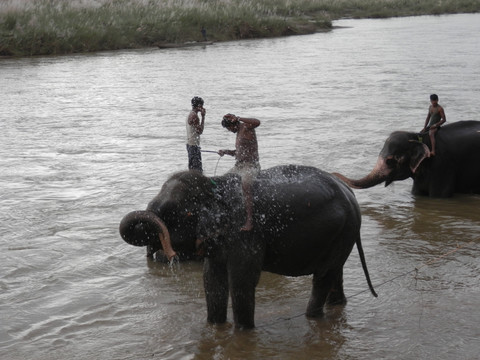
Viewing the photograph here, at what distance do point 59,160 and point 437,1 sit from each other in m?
56.6

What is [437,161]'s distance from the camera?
10.2 meters

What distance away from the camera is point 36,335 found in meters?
6.32

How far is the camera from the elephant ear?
9.90 meters

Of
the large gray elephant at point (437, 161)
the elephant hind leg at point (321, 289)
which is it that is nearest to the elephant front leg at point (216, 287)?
the elephant hind leg at point (321, 289)

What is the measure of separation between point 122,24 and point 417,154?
84.8ft

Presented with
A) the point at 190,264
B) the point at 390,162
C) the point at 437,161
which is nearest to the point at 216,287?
the point at 190,264

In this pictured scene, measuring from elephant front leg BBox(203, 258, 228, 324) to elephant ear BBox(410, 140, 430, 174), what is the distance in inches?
183

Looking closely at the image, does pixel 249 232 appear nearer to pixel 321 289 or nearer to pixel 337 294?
pixel 321 289

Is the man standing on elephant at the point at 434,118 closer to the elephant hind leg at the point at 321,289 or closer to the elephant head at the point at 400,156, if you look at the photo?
the elephant head at the point at 400,156

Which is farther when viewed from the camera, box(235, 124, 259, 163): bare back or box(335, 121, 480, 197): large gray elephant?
box(335, 121, 480, 197): large gray elephant

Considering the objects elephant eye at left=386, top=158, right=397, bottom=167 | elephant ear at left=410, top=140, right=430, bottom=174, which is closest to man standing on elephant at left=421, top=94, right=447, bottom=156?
elephant ear at left=410, top=140, right=430, bottom=174

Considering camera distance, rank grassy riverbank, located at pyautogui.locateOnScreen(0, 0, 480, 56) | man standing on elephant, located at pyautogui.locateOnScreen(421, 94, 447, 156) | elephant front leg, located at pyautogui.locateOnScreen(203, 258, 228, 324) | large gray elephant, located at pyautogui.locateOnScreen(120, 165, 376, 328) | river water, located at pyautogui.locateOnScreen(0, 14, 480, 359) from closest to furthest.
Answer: large gray elephant, located at pyautogui.locateOnScreen(120, 165, 376, 328) < elephant front leg, located at pyautogui.locateOnScreen(203, 258, 228, 324) < river water, located at pyautogui.locateOnScreen(0, 14, 480, 359) < man standing on elephant, located at pyautogui.locateOnScreen(421, 94, 447, 156) < grassy riverbank, located at pyautogui.locateOnScreen(0, 0, 480, 56)

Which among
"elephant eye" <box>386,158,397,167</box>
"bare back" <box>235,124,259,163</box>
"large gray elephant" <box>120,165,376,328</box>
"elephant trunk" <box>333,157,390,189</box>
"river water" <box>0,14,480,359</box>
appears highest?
"bare back" <box>235,124,259,163</box>

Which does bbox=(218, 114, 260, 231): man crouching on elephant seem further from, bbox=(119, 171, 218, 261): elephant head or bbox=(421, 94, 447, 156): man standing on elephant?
bbox=(421, 94, 447, 156): man standing on elephant
